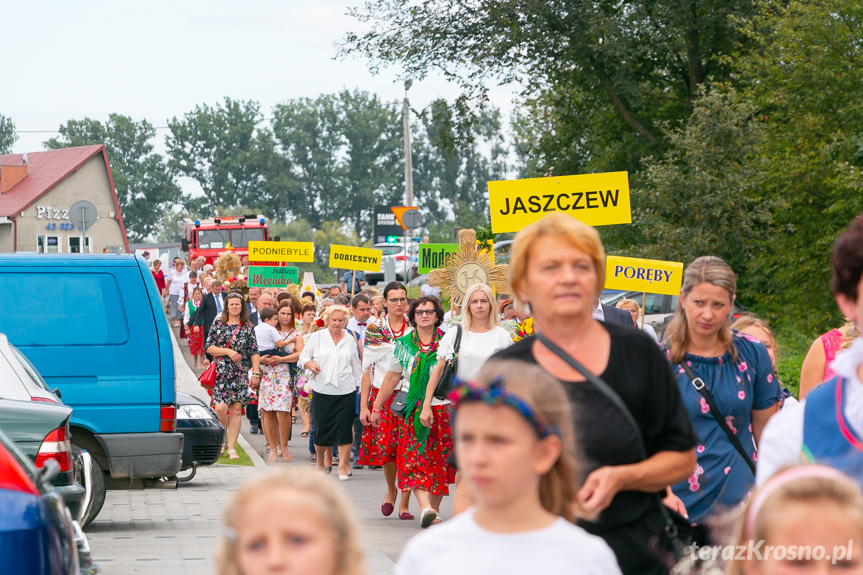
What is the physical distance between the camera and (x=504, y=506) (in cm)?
276

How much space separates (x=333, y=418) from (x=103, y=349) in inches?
147

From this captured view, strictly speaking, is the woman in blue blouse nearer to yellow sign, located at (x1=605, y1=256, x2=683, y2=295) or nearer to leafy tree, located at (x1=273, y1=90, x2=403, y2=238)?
yellow sign, located at (x1=605, y1=256, x2=683, y2=295)

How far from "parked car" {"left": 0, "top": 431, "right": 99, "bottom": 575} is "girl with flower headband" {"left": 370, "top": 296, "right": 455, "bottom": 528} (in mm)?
5523

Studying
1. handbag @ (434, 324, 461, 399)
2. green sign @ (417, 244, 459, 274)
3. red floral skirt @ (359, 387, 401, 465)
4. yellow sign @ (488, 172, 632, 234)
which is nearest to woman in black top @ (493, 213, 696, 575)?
handbag @ (434, 324, 461, 399)

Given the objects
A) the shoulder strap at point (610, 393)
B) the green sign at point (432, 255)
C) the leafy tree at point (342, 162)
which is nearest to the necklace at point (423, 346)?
the shoulder strap at point (610, 393)

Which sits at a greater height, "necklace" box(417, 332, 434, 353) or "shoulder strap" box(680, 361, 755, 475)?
"necklace" box(417, 332, 434, 353)

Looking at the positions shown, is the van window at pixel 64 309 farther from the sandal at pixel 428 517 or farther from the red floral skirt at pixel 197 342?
the red floral skirt at pixel 197 342

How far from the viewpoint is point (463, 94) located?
31.4 metres

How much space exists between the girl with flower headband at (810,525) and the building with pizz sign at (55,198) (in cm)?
6428

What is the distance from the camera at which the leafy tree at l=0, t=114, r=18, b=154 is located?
142 m

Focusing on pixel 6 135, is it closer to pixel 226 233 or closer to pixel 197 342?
pixel 226 233

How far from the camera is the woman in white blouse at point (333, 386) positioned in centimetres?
1329

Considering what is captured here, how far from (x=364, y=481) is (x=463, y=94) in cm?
1931

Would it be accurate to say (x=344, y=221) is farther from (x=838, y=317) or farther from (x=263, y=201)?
(x=838, y=317)
